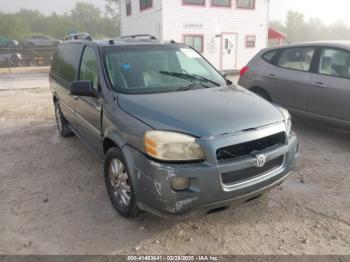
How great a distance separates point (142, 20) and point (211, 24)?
13.7ft

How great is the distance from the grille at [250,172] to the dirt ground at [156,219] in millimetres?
607

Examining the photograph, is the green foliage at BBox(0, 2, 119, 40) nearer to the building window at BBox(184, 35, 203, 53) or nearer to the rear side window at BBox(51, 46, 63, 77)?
the building window at BBox(184, 35, 203, 53)

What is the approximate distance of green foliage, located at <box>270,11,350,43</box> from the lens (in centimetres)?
7669

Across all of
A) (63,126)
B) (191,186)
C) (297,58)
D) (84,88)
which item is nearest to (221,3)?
(297,58)

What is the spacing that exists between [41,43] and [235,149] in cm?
3300

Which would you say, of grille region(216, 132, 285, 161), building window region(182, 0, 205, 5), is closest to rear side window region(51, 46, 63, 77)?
grille region(216, 132, 285, 161)

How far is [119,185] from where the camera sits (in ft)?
10.9

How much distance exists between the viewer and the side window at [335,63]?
5073 millimetres

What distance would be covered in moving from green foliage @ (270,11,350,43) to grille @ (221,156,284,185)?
7493cm

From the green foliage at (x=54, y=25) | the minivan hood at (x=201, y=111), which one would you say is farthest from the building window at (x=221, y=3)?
the green foliage at (x=54, y=25)

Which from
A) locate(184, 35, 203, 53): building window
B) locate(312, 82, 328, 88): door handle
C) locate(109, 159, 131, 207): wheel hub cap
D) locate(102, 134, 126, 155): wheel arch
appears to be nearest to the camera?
locate(102, 134, 126, 155): wheel arch

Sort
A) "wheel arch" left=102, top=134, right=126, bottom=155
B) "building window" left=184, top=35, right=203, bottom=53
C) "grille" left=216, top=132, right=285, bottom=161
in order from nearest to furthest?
"grille" left=216, top=132, right=285, bottom=161
"wheel arch" left=102, top=134, right=126, bottom=155
"building window" left=184, top=35, right=203, bottom=53

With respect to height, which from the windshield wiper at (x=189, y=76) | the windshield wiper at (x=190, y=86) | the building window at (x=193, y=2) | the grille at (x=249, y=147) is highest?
the building window at (x=193, y=2)

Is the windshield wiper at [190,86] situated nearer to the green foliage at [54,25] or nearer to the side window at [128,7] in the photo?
the side window at [128,7]
